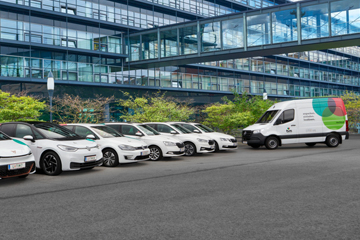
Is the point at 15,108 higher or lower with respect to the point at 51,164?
higher

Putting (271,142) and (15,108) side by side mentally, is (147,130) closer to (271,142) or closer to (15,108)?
(15,108)

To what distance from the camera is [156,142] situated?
1398 centimetres

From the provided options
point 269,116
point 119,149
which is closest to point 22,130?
point 119,149

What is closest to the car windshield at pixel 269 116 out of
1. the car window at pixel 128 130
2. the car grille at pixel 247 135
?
the car grille at pixel 247 135

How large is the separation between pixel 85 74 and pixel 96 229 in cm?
2830

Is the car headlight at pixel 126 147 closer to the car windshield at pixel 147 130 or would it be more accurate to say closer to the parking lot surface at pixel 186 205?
the parking lot surface at pixel 186 205

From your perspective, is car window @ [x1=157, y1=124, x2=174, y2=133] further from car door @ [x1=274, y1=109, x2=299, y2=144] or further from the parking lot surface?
the parking lot surface

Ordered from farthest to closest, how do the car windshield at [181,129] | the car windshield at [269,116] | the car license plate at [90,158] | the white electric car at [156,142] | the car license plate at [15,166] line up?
the car windshield at [269,116], the car windshield at [181,129], the white electric car at [156,142], the car license plate at [90,158], the car license plate at [15,166]

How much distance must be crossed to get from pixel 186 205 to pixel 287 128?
13304 millimetres

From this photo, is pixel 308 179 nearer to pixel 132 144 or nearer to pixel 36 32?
pixel 132 144

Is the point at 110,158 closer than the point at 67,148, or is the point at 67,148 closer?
the point at 67,148

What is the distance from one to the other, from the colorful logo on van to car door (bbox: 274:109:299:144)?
52.3 inches

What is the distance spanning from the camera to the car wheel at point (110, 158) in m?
Answer: 12.0

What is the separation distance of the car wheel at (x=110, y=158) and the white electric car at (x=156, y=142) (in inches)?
77.8
